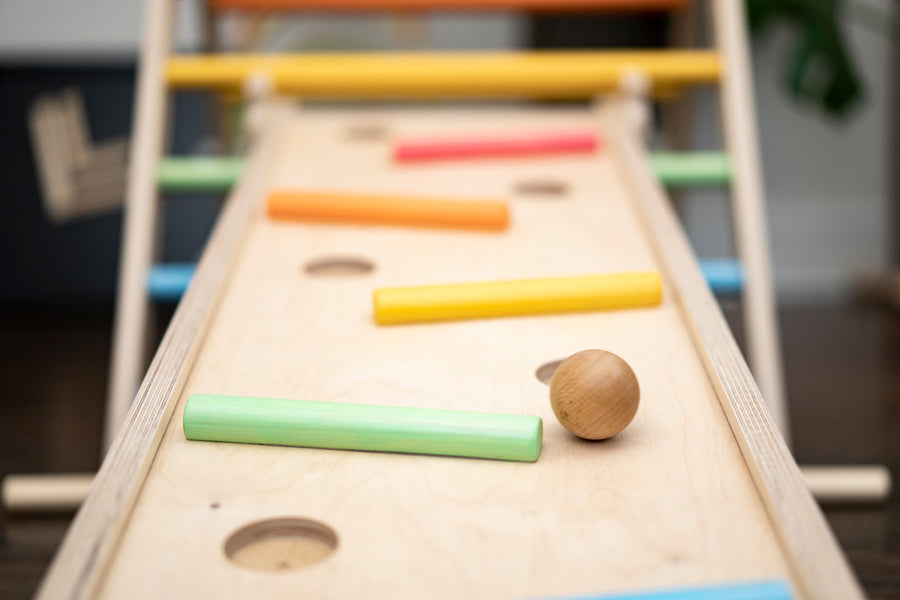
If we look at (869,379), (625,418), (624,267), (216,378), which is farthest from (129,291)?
(869,379)

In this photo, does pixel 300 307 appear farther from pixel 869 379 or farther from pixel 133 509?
pixel 869 379

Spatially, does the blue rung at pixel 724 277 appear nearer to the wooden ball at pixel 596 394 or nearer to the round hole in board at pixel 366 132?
the round hole in board at pixel 366 132

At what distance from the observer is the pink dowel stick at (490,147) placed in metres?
1.47

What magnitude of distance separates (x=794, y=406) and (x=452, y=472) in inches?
54.9

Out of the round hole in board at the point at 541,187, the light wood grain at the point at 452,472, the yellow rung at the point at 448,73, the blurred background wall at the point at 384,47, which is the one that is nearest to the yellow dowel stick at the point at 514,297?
the light wood grain at the point at 452,472

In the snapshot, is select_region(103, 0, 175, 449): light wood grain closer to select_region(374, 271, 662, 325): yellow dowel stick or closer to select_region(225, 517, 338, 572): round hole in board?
select_region(374, 271, 662, 325): yellow dowel stick

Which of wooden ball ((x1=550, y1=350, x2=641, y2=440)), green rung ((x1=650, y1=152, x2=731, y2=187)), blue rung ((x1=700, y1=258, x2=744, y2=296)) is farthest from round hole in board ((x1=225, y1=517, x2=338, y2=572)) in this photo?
green rung ((x1=650, y1=152, x2=731, y2=187))

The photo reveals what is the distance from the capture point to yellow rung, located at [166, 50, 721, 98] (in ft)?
5.17

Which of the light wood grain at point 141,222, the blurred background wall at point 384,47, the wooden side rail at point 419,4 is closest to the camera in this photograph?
the light wood grain at point 141,222

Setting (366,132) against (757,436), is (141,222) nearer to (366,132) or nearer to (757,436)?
(366,132)

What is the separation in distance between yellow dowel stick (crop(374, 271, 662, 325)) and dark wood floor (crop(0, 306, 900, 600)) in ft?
1.84

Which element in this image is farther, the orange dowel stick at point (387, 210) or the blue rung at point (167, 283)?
the blue rung at point (167, 283)

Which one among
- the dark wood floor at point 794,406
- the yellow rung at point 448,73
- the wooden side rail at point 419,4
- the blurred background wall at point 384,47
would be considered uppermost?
the wooden side rail at point 419,4

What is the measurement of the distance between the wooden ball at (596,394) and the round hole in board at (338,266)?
444 millimetres
